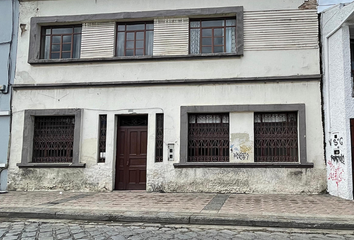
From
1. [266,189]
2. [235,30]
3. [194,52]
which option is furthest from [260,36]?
[266,189]

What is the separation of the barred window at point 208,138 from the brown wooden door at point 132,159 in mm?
1473

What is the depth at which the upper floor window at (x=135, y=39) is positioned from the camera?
34.6ft

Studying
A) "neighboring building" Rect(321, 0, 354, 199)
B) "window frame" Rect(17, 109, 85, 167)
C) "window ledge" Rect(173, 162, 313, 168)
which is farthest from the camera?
"window frame" Rect(17, 109, 85, 167)

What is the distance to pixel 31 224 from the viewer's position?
6363 mm

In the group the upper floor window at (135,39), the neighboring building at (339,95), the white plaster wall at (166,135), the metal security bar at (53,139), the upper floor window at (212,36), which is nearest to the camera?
the neighboring building at (339,95)

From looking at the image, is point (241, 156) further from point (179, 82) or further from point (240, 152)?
point (179, 82)

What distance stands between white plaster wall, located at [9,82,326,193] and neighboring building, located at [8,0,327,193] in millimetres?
30

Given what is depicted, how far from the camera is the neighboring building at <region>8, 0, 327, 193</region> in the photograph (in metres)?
9.57

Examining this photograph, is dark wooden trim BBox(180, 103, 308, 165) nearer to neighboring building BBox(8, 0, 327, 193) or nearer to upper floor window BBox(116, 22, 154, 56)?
neighboring building BBox(8, 0, 327, 193)

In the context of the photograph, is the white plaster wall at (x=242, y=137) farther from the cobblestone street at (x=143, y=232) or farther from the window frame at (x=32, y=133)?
the window frame at (x=32, y=133)

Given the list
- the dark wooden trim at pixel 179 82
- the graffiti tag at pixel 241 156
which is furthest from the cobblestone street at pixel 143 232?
the dark wooden trim at pixel 179 82

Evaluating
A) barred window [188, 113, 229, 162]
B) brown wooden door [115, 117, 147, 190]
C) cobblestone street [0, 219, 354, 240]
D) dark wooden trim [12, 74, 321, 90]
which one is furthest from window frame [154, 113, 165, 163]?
cobblestone street [0, 219, 354, 240]

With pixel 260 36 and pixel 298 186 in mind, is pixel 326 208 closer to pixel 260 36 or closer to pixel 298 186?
pixel 298 186

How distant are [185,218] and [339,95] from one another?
544 cm
